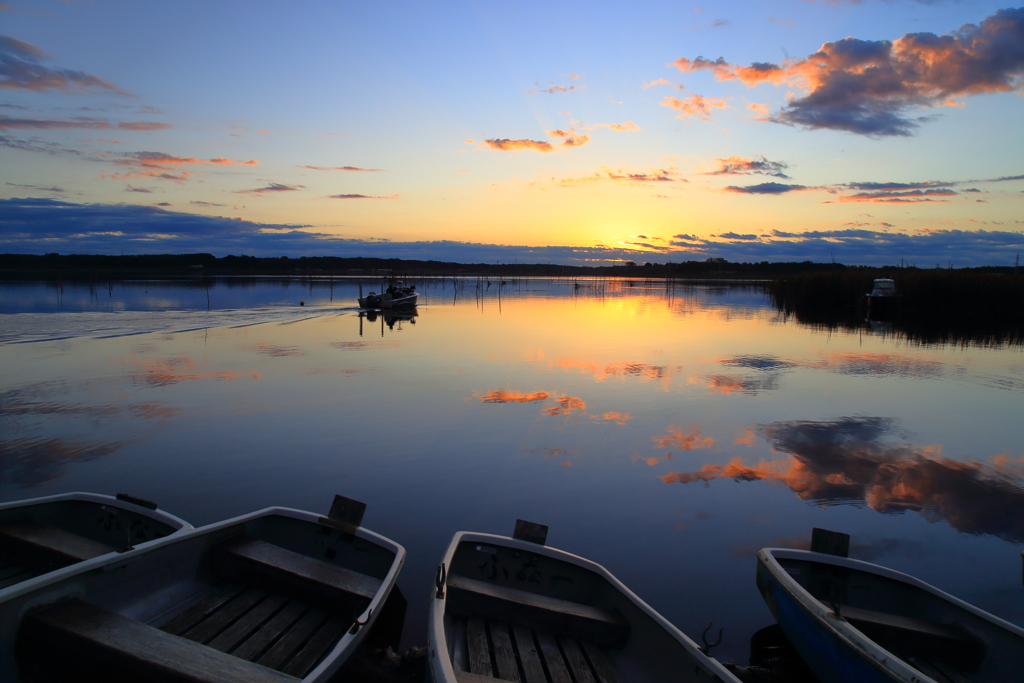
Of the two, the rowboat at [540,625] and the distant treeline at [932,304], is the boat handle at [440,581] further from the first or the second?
the distant treeline at [932,304]

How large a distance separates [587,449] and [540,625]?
15.9 feet

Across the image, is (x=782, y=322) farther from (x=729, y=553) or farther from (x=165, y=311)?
(x=165, y=311)

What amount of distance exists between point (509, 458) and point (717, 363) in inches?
433

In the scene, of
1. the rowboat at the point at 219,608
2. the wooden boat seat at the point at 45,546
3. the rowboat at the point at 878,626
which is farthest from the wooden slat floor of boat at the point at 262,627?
the rowboat at the point at 878,626

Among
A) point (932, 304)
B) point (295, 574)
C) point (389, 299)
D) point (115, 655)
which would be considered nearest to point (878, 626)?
point (295, 574)

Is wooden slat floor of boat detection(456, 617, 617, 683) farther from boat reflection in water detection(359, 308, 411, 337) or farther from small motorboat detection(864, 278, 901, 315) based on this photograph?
small motorboat detection(864, 278, 901, 315)

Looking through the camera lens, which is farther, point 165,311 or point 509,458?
point 165,311

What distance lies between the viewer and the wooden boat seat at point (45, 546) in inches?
179

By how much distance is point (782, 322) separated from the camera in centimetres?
3052

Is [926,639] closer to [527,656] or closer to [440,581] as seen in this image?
[527,656]

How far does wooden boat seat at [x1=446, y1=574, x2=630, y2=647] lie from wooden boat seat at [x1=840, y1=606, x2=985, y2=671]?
1.89m

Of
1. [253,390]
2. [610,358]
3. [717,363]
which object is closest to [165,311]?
[253,390]

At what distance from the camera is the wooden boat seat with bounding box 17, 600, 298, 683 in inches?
124

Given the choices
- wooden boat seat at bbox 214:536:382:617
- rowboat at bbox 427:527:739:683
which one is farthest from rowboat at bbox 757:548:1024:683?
wooden boat seat at bbox 214:536:382:617
